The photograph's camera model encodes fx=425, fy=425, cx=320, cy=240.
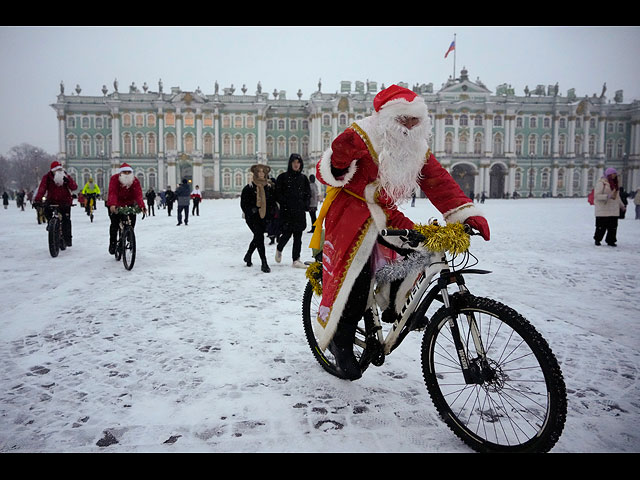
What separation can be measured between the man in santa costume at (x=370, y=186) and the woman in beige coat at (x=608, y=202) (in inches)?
310

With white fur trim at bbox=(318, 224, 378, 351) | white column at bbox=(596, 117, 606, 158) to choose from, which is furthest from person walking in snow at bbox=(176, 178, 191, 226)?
white column at bbox=(596, 117, 606, 158)

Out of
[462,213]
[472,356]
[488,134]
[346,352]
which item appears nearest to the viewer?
[472,356]

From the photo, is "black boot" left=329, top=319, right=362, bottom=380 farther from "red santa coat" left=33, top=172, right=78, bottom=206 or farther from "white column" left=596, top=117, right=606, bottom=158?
"white column" left=596, top=117, right=606, bottom=158

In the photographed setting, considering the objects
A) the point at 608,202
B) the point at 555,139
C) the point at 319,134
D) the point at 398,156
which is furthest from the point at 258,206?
the point at 555,139

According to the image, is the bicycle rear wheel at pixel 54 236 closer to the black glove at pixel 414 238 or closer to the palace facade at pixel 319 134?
the black glove at pixel 414 238

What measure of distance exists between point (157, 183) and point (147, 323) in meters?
53.4

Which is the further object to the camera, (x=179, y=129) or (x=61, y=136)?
(x=179, y=129)

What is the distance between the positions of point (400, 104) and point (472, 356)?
1.36 meters

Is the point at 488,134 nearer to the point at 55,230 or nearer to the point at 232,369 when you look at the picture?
the point at 55,230

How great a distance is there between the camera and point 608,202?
28.1 ft

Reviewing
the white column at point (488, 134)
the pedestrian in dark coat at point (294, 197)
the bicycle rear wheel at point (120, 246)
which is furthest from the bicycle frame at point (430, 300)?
the white column at point (488, 134)

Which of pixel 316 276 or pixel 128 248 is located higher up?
pixel 316 276
